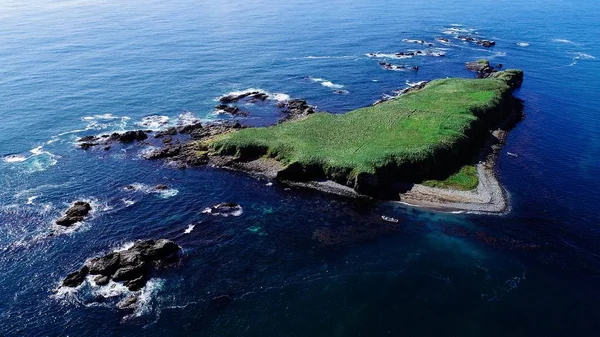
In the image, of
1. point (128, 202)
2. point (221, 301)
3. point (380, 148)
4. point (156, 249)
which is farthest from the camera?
point (380, 148)

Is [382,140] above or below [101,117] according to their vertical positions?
below

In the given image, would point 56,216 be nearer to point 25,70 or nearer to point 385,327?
point 385,327

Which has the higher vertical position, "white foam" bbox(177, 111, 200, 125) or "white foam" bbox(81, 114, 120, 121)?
"white foam" bbox(81, 114, 120, 121)

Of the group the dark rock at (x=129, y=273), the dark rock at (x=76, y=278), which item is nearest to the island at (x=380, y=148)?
the dark rock at (x=129, y=273)

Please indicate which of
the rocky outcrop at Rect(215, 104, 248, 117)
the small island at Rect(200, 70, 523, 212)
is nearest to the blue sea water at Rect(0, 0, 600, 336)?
the rocky outcrop at Rect(215, 104, 248, 117)

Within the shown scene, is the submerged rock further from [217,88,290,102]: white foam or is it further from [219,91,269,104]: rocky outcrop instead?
[217,88,290,102]: white foam

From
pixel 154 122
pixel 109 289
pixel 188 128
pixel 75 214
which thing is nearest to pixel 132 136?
pixel 154 122

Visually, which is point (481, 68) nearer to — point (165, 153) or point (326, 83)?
point (326, 83)
